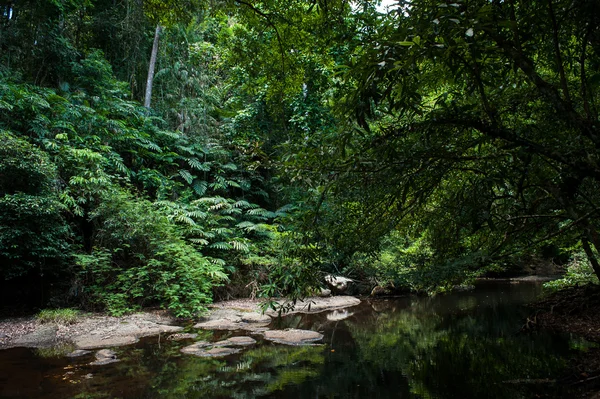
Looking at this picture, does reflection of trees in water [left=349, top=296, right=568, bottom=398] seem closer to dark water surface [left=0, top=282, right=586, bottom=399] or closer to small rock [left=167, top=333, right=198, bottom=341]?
dark water surface [left=0, top=282, right=586, bottom=399]

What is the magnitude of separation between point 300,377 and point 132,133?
10.7 metres

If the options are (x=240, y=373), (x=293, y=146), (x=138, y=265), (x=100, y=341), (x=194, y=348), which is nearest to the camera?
(x=293, y=146)

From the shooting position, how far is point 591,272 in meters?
9.70

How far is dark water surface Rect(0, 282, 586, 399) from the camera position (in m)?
5.11

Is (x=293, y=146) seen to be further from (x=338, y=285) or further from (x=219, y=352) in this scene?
(x=338, y=285)

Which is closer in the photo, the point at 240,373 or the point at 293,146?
the point at 293,146

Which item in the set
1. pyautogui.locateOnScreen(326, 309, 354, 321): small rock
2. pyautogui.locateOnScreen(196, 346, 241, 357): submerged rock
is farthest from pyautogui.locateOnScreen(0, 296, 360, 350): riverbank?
pyautogui.locateOnScreen(326, 309, 354, 321): small rock

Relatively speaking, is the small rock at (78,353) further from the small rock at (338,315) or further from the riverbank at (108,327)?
the small rock at (338,315)

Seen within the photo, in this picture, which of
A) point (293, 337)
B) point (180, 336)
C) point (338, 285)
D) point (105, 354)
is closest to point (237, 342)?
point (293, 337)

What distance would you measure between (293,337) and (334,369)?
80.5 inches

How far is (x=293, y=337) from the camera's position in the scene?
26.3 feet

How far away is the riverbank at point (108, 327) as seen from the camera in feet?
24.1

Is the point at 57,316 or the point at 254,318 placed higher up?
the point at 57,316

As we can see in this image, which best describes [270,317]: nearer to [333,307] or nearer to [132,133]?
[333,307]
